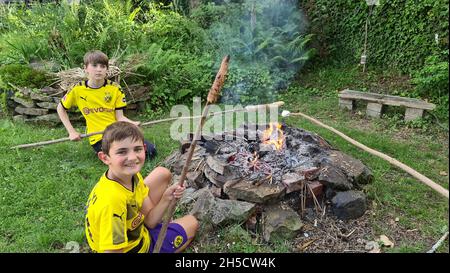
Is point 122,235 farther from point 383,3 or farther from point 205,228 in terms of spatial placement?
point 383,3

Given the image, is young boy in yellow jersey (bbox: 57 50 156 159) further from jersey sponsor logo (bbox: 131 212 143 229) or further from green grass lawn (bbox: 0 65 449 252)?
jersey sponsor logo (bbox: 131 212 143 229)

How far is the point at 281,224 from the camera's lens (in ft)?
11.1

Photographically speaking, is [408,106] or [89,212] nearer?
[89,212]

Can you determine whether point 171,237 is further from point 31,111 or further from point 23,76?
point 23,76

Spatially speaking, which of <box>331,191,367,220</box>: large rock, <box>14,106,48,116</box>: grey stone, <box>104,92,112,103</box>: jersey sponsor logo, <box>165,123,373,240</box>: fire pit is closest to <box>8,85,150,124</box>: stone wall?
<box>14,106,48,116</box>: grey stone

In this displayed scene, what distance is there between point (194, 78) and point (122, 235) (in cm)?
539

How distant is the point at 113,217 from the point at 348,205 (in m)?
2.13

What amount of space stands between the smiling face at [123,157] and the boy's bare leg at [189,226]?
33.9 inches

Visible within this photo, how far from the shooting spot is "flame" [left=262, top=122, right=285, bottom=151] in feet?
14.2

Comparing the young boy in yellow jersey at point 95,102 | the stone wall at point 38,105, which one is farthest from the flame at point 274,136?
the stone wall at point 38,105

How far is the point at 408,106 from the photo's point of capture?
20.0ft
